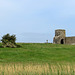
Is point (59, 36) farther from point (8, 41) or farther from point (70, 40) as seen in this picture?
point (8, 41)

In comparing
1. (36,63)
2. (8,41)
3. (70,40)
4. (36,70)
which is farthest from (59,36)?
(36,70)

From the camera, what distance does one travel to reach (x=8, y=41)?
37531 millimetres

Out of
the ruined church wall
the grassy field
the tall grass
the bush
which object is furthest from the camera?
the ruined church wall

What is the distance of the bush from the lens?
36562 mm

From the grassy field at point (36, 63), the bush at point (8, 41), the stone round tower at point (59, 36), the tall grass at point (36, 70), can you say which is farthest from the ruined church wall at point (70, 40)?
the tall grass at point (36, 70)

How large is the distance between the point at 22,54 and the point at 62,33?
3163 cm

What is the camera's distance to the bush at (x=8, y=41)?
36562 mm

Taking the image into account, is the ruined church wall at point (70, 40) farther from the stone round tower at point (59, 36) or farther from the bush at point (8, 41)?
the bush at point (8, 41)

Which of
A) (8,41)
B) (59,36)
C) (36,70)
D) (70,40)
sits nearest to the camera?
(36,70)

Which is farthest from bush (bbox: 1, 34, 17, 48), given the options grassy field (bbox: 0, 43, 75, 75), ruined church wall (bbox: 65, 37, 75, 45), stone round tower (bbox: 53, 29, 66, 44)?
ruined church wall (bbox: 65, 37, 75, 45)

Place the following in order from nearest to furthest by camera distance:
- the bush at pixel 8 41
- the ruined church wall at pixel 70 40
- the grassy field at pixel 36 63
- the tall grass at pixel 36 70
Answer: the tall grass at pixel 36 70, the grassy field at pixel 36 63, the bush at pixel 8 41, the ruined church wall at pixel 70 40

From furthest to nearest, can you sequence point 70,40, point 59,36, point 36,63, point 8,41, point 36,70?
point 59,36 < point 70,40 < point 8,41 < point 36,63 < point 36,70

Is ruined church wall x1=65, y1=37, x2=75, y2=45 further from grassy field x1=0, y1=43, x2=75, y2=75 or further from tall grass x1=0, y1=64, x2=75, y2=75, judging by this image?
tall grass x1=0, y1=64, x2=75, y2=75

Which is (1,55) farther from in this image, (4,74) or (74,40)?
(74,40)
